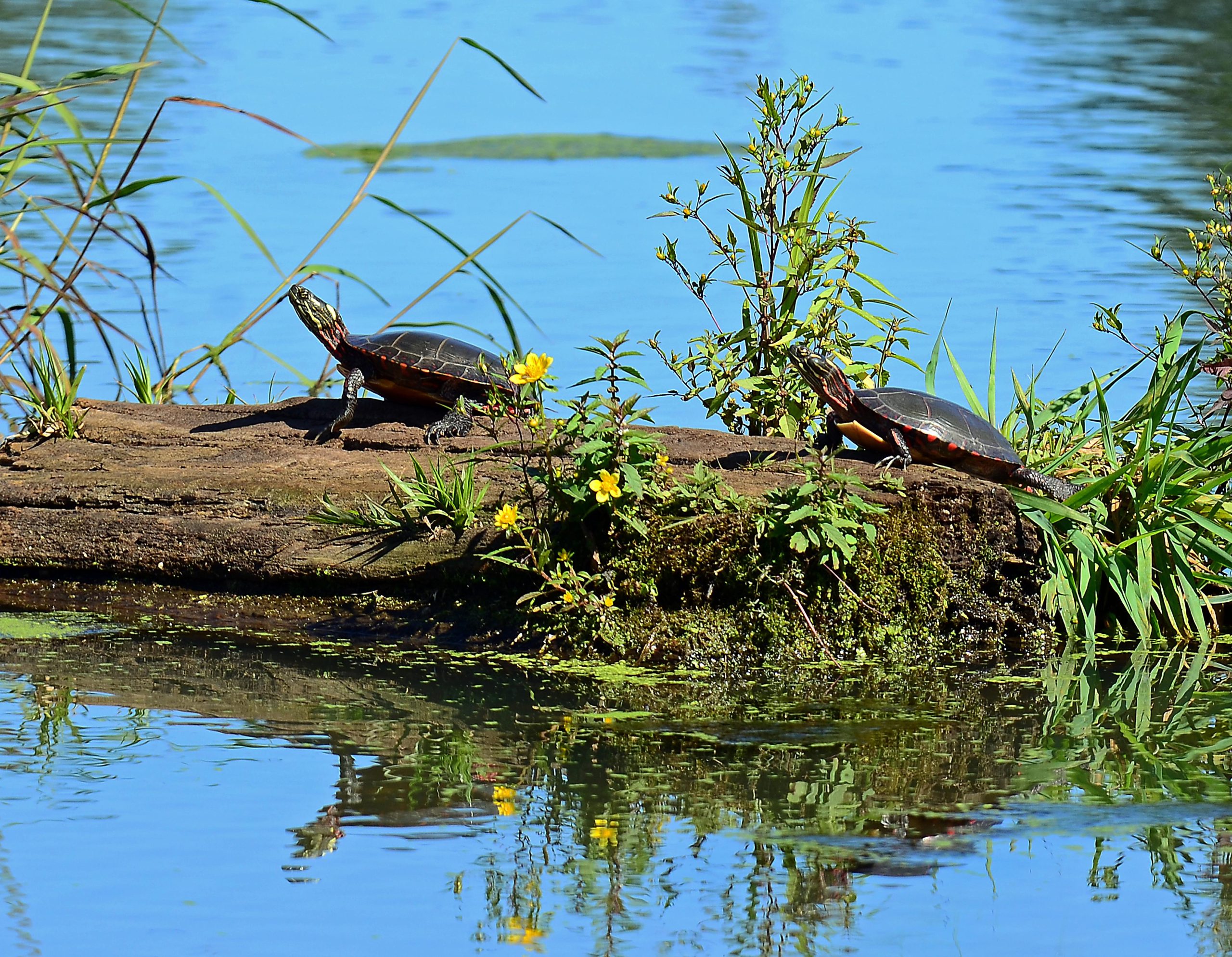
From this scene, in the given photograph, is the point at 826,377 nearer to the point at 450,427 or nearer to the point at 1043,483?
the point at 1043,483

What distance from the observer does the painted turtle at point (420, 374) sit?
556cm

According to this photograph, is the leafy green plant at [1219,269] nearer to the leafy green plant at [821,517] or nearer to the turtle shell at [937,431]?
the turtle shell at [937,431]

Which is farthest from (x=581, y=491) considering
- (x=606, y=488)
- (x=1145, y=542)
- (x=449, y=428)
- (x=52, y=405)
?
(x=52, y=405)

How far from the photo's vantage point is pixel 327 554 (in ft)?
16.6

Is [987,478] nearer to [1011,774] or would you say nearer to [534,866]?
[1011,774]

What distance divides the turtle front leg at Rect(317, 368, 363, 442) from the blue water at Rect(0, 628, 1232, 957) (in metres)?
1.23

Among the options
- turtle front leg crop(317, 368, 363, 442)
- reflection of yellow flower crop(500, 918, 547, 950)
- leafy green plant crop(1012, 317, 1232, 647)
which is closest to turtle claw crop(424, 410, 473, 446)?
turtle front leg crop(317, 368, 363, 442)

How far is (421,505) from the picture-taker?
4969mm

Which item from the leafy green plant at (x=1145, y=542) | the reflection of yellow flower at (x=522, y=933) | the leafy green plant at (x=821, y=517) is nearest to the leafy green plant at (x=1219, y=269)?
the leafy green plant at (x=1145, y=542)

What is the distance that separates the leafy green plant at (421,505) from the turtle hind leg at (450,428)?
267mm

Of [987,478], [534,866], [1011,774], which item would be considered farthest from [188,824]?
[987,478]

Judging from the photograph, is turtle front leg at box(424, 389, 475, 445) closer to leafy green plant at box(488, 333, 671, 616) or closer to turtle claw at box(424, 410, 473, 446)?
turtle claw at box(424, 410, 473, 446)

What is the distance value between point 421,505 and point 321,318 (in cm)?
154

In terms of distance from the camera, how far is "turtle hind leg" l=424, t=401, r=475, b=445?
215 inches
